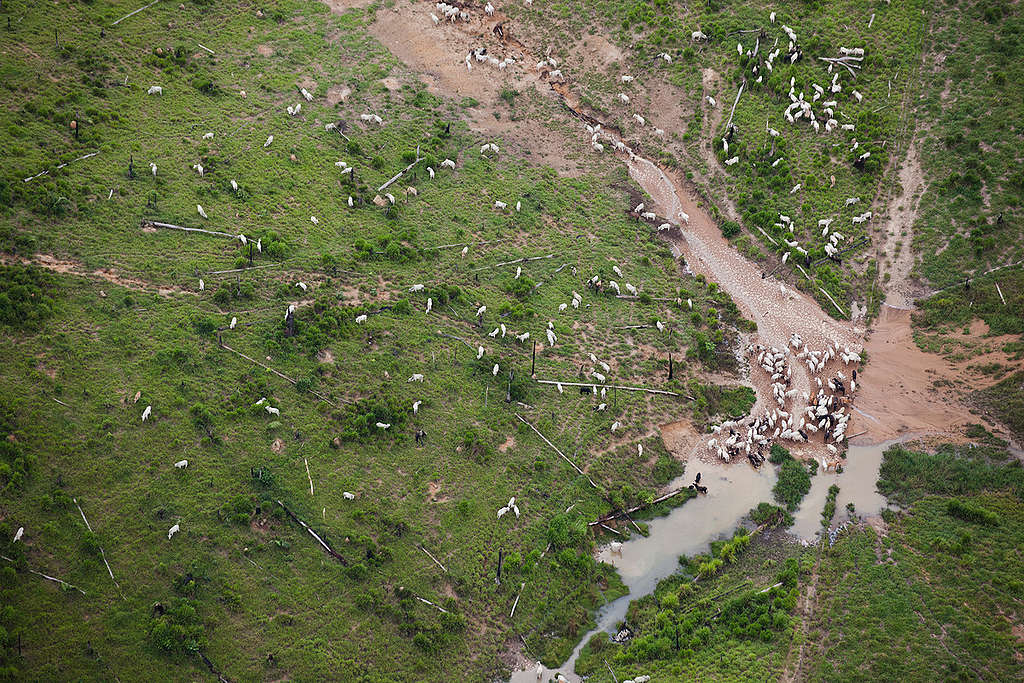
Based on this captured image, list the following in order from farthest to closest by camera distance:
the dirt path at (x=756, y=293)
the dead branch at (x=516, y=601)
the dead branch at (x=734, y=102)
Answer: the dead branch at (x=734, y=102)
the dirt path at (x=756, y=293)
the dead branch at (x=516, y=601)

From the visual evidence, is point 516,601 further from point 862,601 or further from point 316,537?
point 862,601

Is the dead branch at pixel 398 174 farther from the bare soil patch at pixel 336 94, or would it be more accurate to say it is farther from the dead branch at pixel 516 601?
the dead branch at pixel 516 601

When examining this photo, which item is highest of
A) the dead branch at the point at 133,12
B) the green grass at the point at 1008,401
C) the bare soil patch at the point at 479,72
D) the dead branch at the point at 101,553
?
the green grass at the point at 1008,401

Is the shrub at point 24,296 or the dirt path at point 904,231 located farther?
the dirt path at point 904,231

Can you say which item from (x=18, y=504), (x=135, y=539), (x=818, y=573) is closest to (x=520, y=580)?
(x=818, y=573)

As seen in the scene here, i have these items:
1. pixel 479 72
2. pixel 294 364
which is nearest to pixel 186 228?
pixel 294 364

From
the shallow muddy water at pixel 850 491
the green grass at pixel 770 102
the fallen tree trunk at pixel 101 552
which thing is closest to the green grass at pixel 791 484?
the shallow muddy water at pixel 850 491

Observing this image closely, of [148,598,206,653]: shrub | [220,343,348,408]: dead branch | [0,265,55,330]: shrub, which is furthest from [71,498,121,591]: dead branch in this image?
[220,343,348,408]: dead branch

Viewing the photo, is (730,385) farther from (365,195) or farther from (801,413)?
(365,195)

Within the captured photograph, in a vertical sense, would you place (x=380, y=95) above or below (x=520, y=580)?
above

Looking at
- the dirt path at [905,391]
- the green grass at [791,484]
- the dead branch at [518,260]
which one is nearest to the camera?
the green grass at [791,484]

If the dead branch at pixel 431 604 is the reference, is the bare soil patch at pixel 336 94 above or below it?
above
